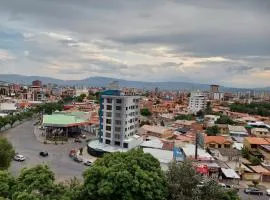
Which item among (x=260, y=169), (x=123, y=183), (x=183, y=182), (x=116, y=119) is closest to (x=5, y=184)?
(x=123, y=183)

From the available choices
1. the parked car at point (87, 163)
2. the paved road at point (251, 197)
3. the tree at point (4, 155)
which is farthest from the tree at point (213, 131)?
the tree at point (4, 155)

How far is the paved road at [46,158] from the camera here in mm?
27195

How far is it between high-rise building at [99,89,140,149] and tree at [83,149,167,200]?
18.2 meters

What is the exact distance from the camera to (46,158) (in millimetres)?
31766

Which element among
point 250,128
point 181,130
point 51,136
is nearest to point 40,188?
point 51,136

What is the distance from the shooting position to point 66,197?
14.1 m

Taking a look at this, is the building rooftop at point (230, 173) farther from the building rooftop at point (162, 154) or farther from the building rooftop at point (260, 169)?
the building rooftop at point (162, 154)

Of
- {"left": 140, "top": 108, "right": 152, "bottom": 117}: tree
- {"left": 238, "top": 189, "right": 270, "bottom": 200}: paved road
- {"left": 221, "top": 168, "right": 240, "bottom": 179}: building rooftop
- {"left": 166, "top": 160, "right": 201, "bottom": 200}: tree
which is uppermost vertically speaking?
{"left": 166, "top": 160, "right": 201, "bottom": 200}: tree

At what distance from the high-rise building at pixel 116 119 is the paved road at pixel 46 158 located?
4.77m

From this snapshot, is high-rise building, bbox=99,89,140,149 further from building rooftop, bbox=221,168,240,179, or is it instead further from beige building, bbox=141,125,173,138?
building rooftop, bbox=221,168,240,179

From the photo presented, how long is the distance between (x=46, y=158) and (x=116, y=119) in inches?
308

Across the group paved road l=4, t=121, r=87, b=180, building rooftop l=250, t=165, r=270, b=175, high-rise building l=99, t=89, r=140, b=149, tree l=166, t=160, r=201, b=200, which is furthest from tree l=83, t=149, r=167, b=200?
high-rise building l=99, t=89, r=140, b=149

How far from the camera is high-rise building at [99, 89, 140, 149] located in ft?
113

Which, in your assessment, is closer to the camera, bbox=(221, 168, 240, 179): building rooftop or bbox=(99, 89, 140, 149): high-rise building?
bbox=(221, 168, 240, 179): building rooftop
